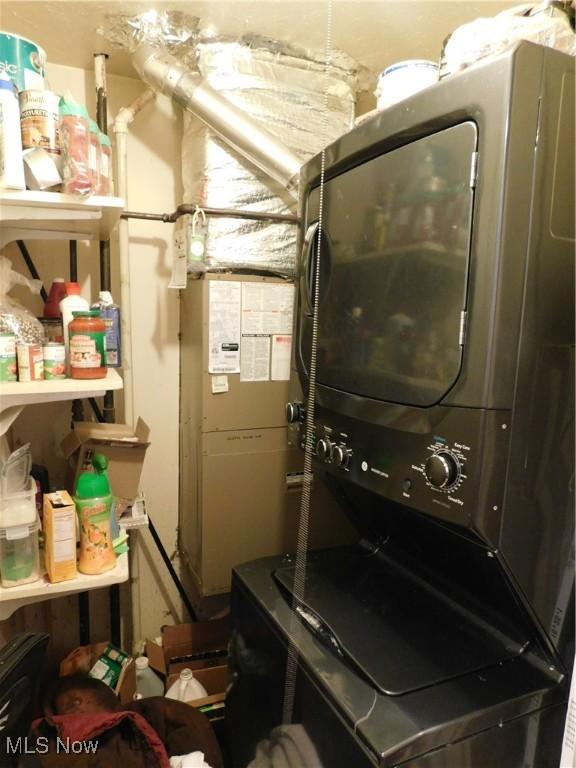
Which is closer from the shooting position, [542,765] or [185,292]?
[542,765]

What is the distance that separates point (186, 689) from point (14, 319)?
1308 mm

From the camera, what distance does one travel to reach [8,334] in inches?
41.6

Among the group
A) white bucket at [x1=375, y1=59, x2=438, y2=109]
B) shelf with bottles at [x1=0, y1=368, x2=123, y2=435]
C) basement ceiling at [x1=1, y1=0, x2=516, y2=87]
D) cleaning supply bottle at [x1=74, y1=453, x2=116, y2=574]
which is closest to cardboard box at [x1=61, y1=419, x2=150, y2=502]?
cleaning supply bottle at [x1=74, y1=453, x2=116, y2=574]

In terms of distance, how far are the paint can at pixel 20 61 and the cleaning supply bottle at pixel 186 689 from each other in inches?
68.0

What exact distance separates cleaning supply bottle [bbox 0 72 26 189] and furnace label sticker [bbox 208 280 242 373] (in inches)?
26.6

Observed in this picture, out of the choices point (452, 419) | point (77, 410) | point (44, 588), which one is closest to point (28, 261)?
point (77, 410)

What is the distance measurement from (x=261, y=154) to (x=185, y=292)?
57 cm

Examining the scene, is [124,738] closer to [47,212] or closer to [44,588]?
[44,588]

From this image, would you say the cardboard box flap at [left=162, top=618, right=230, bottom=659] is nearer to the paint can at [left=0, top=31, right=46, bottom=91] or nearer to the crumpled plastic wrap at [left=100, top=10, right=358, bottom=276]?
the crumpled plastic wrap at [left=100, top=10, right=358, bottom=276]

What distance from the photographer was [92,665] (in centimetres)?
168

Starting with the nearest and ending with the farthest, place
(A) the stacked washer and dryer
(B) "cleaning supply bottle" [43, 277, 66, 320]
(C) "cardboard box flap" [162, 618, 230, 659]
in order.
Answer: (A) the stacked washer and dryer
(B) "cleaning supply bottle" [43, 277, 66, 320]
(C) "cardboard box flap" [162, 618, 230, 659]

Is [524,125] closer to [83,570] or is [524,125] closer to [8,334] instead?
[8,334]

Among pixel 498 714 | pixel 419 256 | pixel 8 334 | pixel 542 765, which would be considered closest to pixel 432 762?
pixel 498 714

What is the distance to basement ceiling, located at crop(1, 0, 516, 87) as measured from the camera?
138 cm
